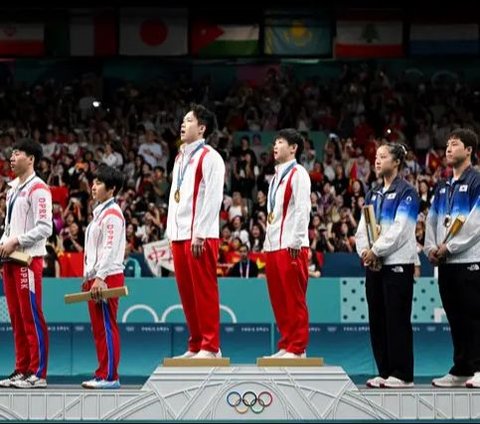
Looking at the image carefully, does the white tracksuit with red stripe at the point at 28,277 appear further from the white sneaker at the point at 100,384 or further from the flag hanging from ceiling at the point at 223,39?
the flag hanging from ceiling at the point at 223,39

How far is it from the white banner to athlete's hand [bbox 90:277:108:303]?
8.35m

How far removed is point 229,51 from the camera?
28953 mm

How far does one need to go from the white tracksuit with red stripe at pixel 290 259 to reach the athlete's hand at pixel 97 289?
4.96 feet

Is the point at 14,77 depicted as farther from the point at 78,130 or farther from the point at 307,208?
the point at 307,208

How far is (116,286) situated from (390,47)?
1805 centimetres

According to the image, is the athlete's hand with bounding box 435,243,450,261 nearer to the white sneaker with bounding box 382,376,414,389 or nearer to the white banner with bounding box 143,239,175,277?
the white sneaker with bounding box 382,376,414,389

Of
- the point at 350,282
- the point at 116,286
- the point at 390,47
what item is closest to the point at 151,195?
the point at 350,282

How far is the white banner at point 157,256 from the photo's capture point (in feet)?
66.0

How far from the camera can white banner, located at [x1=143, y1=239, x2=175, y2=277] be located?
20.1 meters

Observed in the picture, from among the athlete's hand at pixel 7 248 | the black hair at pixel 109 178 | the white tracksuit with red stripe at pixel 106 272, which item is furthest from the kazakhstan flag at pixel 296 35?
the athlete's hand at pixel 7 248

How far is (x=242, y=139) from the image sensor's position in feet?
82.7

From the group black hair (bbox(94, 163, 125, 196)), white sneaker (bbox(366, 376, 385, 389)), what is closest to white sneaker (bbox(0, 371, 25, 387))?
black hair (bbox(94, 163, 125, 196))

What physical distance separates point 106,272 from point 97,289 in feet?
0.67

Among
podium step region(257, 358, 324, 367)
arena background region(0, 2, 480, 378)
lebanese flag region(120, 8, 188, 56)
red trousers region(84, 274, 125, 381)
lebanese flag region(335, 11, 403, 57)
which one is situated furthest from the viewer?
lebanese flag region(120, 8, 188, 56)
